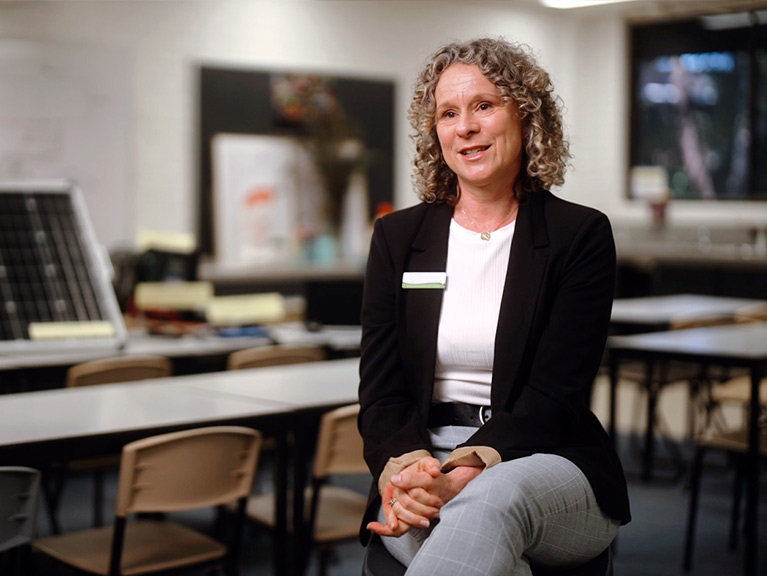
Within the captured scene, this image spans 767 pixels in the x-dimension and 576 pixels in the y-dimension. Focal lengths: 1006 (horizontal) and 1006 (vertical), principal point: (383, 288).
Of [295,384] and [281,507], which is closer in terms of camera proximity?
[281,507]

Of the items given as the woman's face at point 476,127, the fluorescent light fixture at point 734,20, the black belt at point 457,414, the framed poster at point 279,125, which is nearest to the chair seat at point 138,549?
the black belt at point 457,414

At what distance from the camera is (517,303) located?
5.85 ft

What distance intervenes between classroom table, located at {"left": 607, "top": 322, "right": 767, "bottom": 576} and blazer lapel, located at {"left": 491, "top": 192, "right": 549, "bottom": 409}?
1995 mm

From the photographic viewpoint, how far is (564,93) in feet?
33.9

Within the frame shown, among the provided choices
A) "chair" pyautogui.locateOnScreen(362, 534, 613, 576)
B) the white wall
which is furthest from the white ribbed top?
the white wall

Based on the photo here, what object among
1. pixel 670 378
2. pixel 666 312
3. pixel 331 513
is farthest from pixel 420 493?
pixel 666 312

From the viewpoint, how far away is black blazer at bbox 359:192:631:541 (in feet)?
5.65

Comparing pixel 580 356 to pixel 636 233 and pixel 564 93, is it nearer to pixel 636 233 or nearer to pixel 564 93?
pixel 636 233

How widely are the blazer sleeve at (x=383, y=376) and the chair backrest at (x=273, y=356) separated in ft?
6.85

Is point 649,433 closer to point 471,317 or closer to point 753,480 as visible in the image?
point 753,480

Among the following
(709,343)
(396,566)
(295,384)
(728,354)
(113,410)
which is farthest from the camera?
(709,343)

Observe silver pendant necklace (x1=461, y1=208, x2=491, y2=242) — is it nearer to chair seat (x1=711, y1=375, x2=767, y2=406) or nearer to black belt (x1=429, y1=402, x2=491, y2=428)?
black belt (x1=429, y1=402, x2=491, y2=428)

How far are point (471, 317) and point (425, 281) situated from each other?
0.11 meters

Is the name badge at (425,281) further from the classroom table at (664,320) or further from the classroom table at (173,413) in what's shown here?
the classroom table at (664,320)
